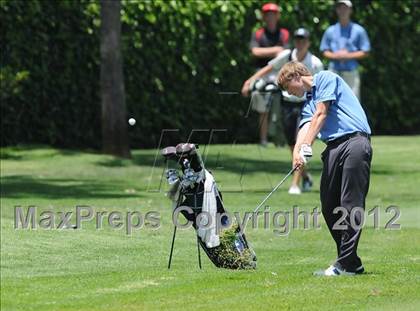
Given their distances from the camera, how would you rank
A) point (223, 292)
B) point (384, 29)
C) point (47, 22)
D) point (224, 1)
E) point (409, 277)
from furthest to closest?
point (384, 29)
point (224, 1)
point (47, 22)
point (409, 277)
point (223, 292)

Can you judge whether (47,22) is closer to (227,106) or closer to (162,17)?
(162,17)

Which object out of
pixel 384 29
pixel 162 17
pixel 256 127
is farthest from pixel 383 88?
pixel 162 17

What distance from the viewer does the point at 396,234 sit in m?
12.6

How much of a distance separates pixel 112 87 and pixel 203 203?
9.97 meters

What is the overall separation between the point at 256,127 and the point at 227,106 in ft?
2.39

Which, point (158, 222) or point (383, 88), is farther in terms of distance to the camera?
point (383, 88)

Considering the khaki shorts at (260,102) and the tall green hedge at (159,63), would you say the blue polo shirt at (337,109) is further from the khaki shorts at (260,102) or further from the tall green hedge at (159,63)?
the tall green hedge at (159,63)

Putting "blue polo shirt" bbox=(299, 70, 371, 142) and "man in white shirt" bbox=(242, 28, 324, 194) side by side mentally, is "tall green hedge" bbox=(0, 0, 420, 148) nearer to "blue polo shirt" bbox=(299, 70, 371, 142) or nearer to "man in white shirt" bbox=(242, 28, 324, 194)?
"man in white shirt" bbox=(242, 28, 324, 194)

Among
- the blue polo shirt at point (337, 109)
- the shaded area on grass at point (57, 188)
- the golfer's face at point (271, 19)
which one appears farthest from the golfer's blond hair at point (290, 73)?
the golfer's face at point (271, 19)

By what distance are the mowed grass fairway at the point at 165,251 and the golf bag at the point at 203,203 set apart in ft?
0.55


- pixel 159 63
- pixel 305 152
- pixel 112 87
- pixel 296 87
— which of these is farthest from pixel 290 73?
pixel 159 63

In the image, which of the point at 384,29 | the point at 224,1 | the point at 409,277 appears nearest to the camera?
the point at 409,277

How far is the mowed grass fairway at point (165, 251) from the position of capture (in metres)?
8.70

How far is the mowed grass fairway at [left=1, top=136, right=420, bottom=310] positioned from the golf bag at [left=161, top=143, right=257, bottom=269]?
17cm
